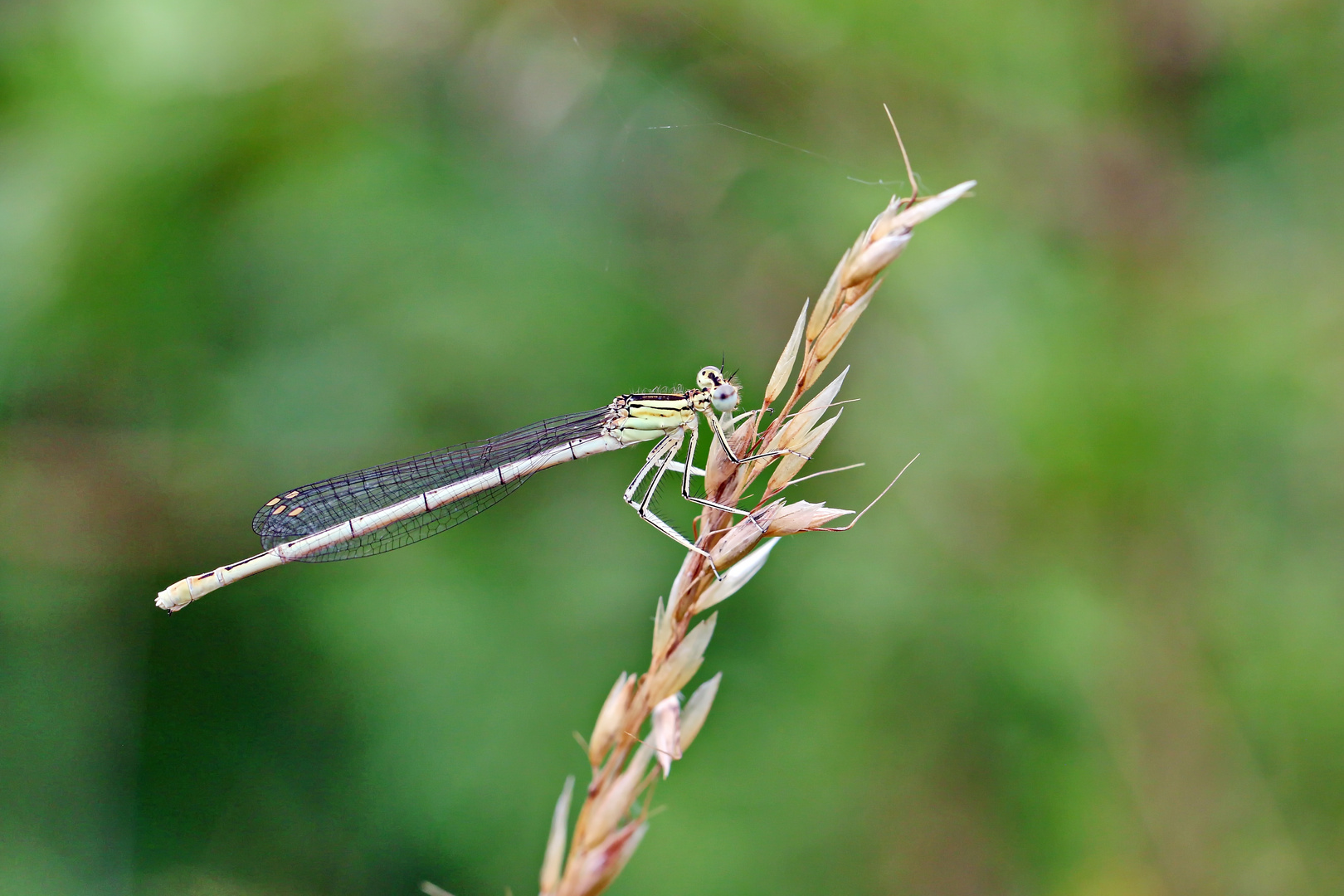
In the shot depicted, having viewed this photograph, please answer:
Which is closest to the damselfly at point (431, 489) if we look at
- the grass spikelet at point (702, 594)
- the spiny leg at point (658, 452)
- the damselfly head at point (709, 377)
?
the spiny leg at point (658, 452)

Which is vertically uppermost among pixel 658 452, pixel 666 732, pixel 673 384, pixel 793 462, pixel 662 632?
pixel 673 384

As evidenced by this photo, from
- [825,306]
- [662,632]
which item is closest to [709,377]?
[825,306]

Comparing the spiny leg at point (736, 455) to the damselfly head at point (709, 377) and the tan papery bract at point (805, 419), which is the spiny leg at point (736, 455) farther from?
the damselfly head at point (709, 377)

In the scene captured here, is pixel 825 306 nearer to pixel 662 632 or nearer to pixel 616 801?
pixel 662 632

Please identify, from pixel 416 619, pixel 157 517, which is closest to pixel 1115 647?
pixel 416 619

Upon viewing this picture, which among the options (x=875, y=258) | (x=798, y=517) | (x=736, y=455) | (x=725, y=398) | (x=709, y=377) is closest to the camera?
(x=875, y=258)

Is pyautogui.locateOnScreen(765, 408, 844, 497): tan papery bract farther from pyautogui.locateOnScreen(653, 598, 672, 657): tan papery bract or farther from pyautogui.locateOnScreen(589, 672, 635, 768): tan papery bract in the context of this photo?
pyautogui.locateOnScreen(589, 672, 635, 768): tan papery bract

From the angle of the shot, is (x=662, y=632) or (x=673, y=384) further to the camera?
(x=673, y=384)
